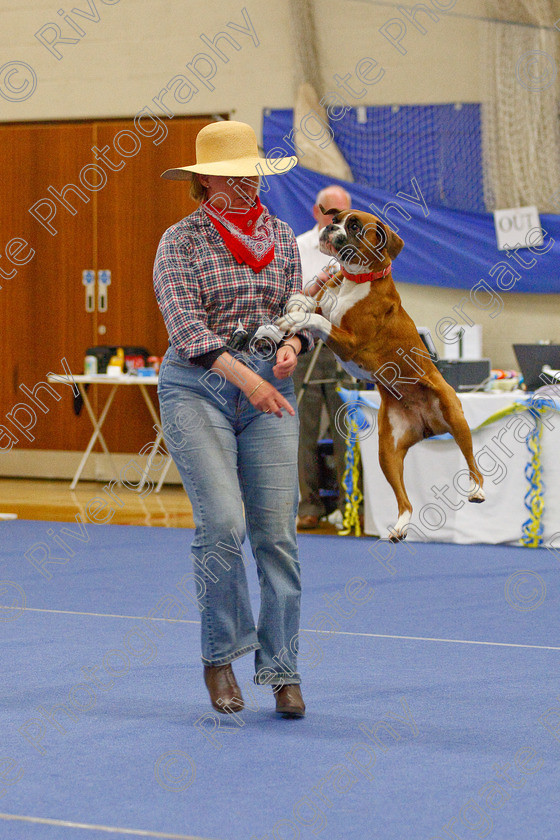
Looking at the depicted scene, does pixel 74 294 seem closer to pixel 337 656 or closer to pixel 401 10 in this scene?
pixel 401 10

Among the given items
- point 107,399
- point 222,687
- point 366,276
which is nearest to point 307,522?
point 107,399

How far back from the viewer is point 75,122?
8.36 meters

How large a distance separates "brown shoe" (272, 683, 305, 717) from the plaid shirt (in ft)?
3.14

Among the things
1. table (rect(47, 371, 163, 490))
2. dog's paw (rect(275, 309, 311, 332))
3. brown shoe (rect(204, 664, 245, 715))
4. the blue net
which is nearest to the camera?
dog's paw (rect(275, 309, 311, 332))

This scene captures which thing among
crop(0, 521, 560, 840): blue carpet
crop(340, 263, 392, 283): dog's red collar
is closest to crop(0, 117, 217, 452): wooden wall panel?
crop(0, 521, 560, 840): blue carpet

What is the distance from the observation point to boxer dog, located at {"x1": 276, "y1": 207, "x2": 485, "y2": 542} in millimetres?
A: 1740

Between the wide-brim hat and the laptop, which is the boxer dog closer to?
the wide-brim hat

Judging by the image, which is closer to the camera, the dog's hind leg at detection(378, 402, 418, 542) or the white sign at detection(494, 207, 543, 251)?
the dog's hind leg at detection(378, 402, 418, 542)

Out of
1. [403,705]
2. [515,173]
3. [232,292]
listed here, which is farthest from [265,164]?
[515,173]

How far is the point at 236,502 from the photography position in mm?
2658

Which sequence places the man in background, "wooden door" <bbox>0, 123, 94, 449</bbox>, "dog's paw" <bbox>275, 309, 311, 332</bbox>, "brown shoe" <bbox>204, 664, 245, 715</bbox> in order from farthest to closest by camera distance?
"wooden door" <bbox>0, 123, 94, 449</bbox>
the man in background
"brown shoe" <bbox>204, 664, 245, 715</bbox>
"dog's paw" <bbox>275, 309, 311, 332</bbox>

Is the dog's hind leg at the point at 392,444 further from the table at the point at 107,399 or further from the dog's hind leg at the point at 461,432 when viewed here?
the table at the point at 107,399

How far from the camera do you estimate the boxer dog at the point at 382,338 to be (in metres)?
1.74

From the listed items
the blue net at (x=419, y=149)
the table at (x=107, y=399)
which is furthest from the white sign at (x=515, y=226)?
the table at (x=107, y=399)
